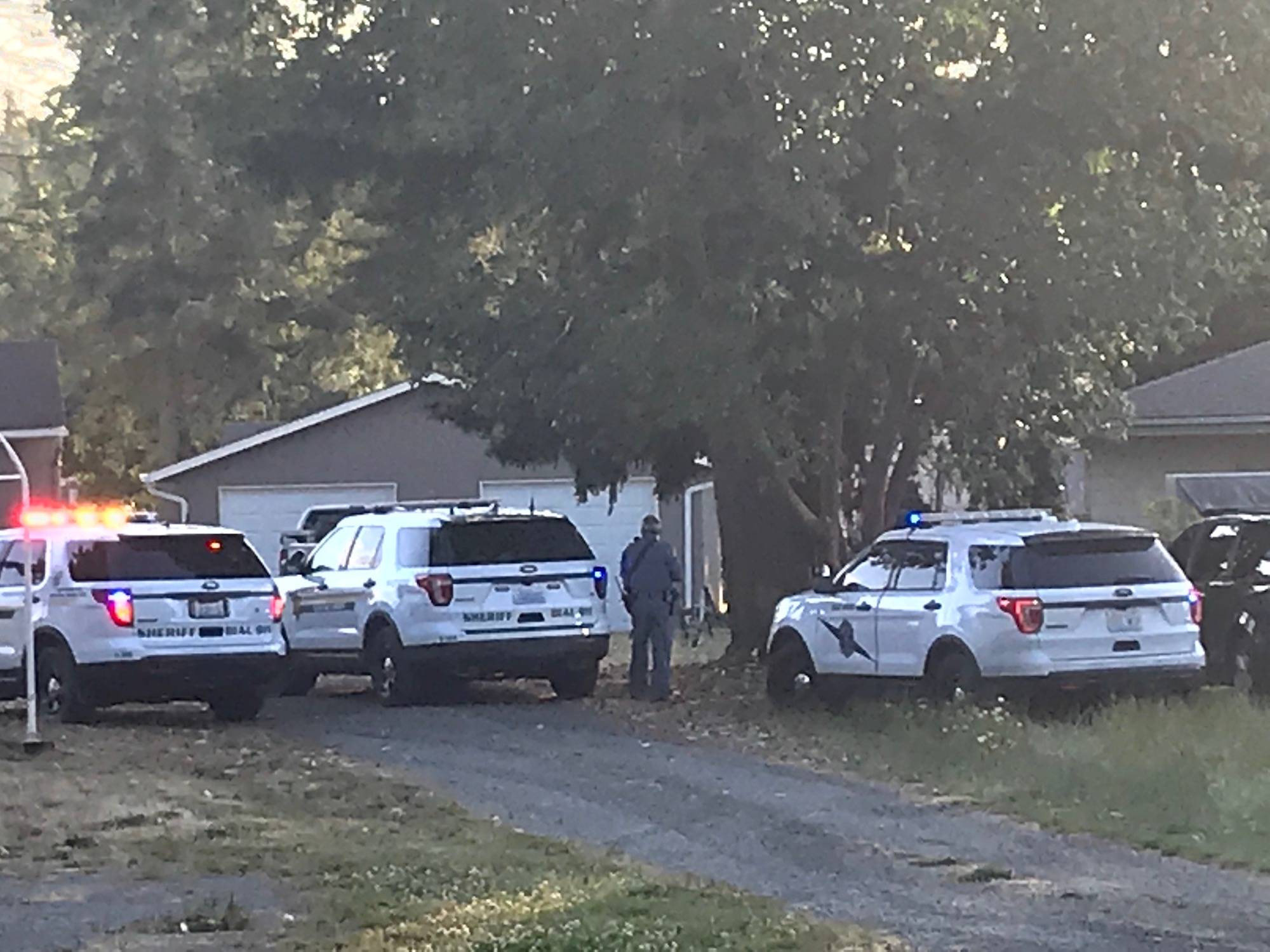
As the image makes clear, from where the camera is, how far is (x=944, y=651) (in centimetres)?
1720

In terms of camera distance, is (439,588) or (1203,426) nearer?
(439,588)

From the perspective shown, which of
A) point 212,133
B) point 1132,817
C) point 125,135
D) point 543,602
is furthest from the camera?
point 125,135

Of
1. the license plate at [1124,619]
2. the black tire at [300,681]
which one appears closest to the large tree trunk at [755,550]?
the black tire at [300,681]

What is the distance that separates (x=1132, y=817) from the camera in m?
12.3

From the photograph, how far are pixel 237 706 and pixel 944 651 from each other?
596cm

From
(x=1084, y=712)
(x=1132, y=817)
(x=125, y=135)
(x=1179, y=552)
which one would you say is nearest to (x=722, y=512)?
(x=1179, y=552)

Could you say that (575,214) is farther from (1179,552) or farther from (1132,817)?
(1132,817)

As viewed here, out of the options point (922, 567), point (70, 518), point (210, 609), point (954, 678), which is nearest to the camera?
point (954, 678)

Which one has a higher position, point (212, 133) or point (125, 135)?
point (125, 135)

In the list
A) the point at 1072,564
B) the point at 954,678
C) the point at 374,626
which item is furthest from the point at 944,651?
the point at 374,626

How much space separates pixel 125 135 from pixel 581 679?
113 feet

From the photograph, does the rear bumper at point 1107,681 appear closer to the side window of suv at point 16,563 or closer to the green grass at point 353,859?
the green grass at point 353,859

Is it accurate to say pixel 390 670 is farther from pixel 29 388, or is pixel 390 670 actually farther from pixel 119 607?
pixel 29 388

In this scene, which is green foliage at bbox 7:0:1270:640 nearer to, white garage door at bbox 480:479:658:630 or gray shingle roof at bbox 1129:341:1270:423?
gray shingle roof at bbox 1129:341:1270:423
